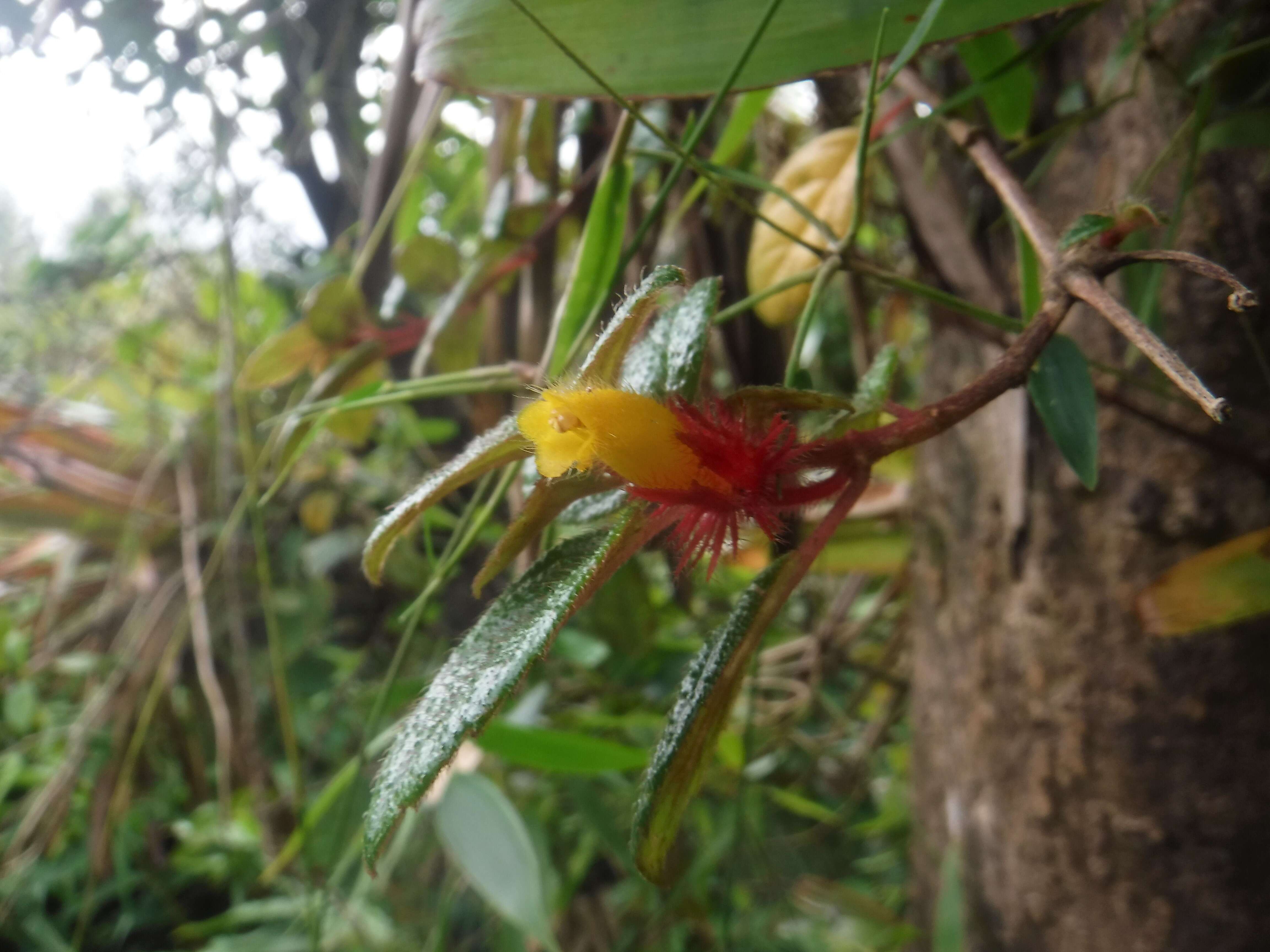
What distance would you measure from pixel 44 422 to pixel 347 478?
1.45 feet

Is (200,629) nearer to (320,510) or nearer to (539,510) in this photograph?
(320,510)

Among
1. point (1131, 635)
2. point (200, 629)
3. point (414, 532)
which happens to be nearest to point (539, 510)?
point (1131, 635)

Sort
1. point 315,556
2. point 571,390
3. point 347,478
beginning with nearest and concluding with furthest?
point 571,390 → point 315,556 → point 347,478

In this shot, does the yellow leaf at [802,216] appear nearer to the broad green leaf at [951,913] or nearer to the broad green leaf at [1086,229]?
the broad green leaf at [1086,229]

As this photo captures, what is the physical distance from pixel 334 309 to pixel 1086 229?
53 centimetres

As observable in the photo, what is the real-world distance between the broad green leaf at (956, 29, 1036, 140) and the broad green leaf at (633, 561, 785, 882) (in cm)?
29

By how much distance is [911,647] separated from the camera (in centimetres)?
76

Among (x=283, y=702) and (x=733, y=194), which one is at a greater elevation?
(x=733, y=194)

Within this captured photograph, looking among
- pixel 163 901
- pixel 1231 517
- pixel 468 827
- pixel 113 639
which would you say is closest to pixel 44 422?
pixel 113 639

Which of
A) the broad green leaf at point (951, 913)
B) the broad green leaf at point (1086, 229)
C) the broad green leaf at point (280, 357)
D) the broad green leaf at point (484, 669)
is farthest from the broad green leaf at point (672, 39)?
the broad green leaf at point (951, 913)

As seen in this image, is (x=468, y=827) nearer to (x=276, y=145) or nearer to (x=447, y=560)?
(x=447, y=560)

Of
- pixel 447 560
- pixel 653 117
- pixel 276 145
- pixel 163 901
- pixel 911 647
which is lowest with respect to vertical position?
pixel 163 901

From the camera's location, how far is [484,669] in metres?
0.21

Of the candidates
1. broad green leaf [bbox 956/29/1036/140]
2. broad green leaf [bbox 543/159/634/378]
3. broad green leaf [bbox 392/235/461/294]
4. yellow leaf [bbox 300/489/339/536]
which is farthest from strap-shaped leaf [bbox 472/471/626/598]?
yellow leaf [bbox 300/489/339/536]
